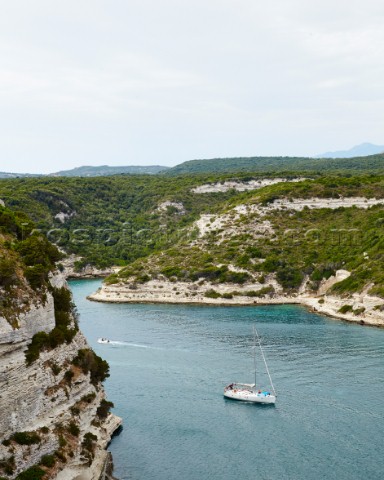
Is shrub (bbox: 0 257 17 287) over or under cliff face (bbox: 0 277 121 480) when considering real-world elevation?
over

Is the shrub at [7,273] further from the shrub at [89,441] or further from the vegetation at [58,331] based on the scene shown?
the shrub at [89,441]

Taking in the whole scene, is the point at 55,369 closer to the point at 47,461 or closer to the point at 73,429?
the point at 73,429

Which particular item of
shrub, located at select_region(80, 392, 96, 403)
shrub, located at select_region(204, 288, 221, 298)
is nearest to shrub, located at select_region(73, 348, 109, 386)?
shrub, located at select_region(80, 392, 96, 403)

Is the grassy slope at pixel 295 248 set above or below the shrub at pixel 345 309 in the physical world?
above

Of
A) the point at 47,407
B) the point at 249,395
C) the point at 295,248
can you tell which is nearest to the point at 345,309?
the point at 295,248

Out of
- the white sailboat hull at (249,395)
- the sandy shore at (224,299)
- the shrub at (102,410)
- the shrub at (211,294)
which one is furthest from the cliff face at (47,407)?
the shrub at (211,294)

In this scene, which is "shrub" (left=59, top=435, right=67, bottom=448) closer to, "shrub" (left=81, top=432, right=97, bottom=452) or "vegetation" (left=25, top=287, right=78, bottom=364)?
"shrub" (left=81, top=432, right=97, bottom=452)

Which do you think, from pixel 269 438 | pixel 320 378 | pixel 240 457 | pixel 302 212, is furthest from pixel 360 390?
pixel 302 212
